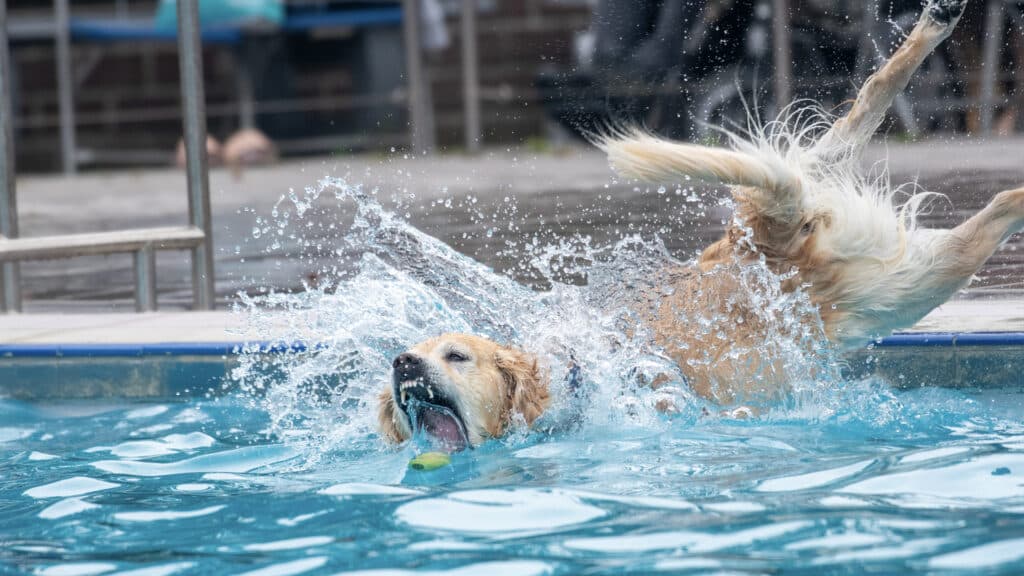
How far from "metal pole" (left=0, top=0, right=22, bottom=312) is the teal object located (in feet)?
29.5

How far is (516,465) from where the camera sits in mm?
3459

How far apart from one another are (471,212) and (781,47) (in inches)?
100

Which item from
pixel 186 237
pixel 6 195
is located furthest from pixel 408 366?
pixel 6 195

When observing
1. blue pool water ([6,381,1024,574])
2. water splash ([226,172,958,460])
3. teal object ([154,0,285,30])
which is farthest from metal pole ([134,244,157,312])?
teal object ([154,0,285,30])

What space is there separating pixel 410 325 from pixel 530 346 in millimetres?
414

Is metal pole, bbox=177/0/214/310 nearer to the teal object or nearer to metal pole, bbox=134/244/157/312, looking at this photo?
metal pole, bbox=134/244/157/312

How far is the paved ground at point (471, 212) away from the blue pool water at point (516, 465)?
0.91m

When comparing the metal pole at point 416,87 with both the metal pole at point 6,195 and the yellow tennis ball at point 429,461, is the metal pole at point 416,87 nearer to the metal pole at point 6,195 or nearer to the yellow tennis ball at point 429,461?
the metal pole at point 6,195

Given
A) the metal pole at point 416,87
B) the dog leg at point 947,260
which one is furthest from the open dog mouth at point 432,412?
the metal pole at point 416,87

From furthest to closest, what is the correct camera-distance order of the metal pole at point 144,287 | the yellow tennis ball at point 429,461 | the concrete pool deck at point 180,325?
the metal pole at point 144,287 → the concrete pool deck at point 180,325 → the yellow tennis ball at point 429,461

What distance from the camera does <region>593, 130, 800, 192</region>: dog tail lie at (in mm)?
3428

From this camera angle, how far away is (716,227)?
5781 mm

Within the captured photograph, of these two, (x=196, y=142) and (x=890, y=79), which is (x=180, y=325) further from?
(x=890, y=79)

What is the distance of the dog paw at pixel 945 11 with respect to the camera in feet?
12.6
